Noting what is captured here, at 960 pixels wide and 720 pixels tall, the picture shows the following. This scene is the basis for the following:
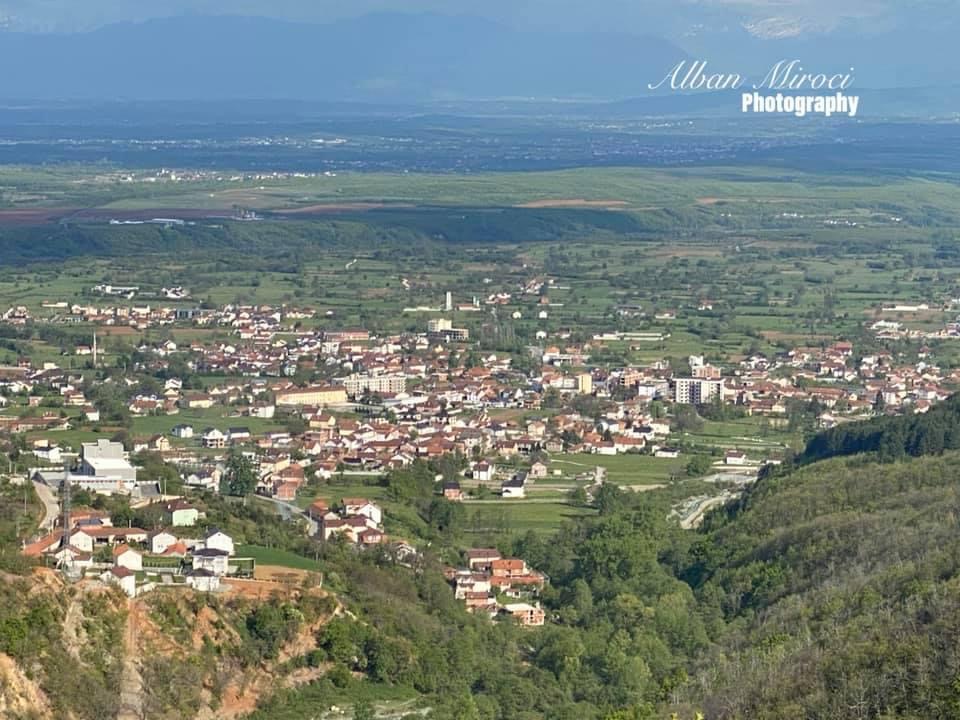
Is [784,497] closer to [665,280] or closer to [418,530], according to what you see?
[418,530]

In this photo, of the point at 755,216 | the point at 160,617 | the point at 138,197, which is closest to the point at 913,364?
the point at 160,617

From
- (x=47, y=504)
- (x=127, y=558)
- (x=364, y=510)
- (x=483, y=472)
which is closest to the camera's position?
(x=127, y=558)

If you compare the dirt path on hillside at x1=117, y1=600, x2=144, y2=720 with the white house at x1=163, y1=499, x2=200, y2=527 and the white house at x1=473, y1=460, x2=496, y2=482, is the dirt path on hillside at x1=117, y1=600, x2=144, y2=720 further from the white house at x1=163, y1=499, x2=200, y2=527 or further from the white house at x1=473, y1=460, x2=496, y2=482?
the white house at x1=473, y1=460, x2=496, y2=482

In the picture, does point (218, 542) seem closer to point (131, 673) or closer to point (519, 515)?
point (131, 673)

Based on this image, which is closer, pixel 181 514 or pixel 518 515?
pixel 181 514

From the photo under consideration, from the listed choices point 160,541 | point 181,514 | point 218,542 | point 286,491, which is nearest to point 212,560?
point 218,542

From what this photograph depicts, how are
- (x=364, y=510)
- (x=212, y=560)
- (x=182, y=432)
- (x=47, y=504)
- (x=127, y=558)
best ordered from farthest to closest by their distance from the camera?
(x=182, y=432) < (x=364, y=510) < (x=47, y=504) < (x=212, y=560) < (x=127, y=558)
